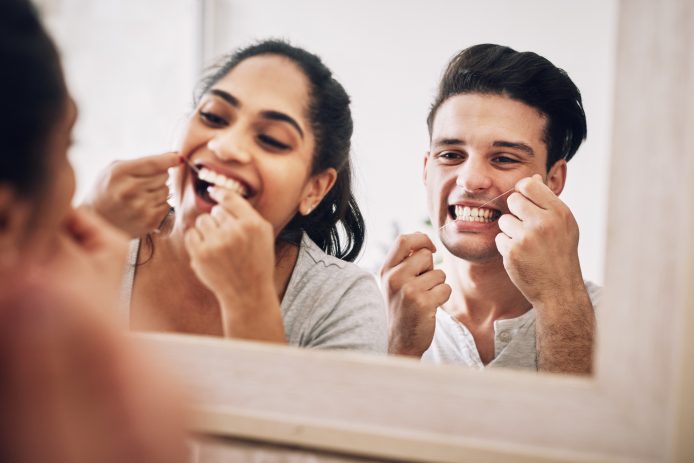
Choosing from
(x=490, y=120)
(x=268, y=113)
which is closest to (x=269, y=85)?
(x=268, y=113)

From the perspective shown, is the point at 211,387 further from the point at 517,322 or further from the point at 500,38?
the point at 500,38

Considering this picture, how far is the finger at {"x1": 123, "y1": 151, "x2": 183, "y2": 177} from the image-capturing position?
0.68 m

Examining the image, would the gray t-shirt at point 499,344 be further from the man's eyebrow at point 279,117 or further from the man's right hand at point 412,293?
the man's eyebrow at point 279,117

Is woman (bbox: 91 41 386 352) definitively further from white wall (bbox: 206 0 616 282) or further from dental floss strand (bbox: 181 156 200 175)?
white wall (bbox: 206 0 616 282)

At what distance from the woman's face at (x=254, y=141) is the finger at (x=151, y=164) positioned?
17mm

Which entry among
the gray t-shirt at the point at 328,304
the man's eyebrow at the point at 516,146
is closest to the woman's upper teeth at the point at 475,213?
the man's eyebrow at the point at 516,146

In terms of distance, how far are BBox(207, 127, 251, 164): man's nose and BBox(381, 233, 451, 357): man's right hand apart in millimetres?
297

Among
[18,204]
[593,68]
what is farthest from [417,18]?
[18,204]

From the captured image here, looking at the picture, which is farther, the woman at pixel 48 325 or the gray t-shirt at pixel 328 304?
the gray t-shirt at pixel 328 304

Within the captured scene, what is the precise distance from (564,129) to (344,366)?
2.03 ft

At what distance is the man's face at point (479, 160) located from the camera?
34.1 inches

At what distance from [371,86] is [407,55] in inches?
3.3

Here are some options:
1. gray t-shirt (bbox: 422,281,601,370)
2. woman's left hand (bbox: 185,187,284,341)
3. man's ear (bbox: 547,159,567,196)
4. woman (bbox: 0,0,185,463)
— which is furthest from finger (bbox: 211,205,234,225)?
man's ear (bbox: 547,159,567,196)

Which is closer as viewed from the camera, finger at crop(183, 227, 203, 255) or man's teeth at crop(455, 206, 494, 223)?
finger at crop(183, 227, 203, 255)
